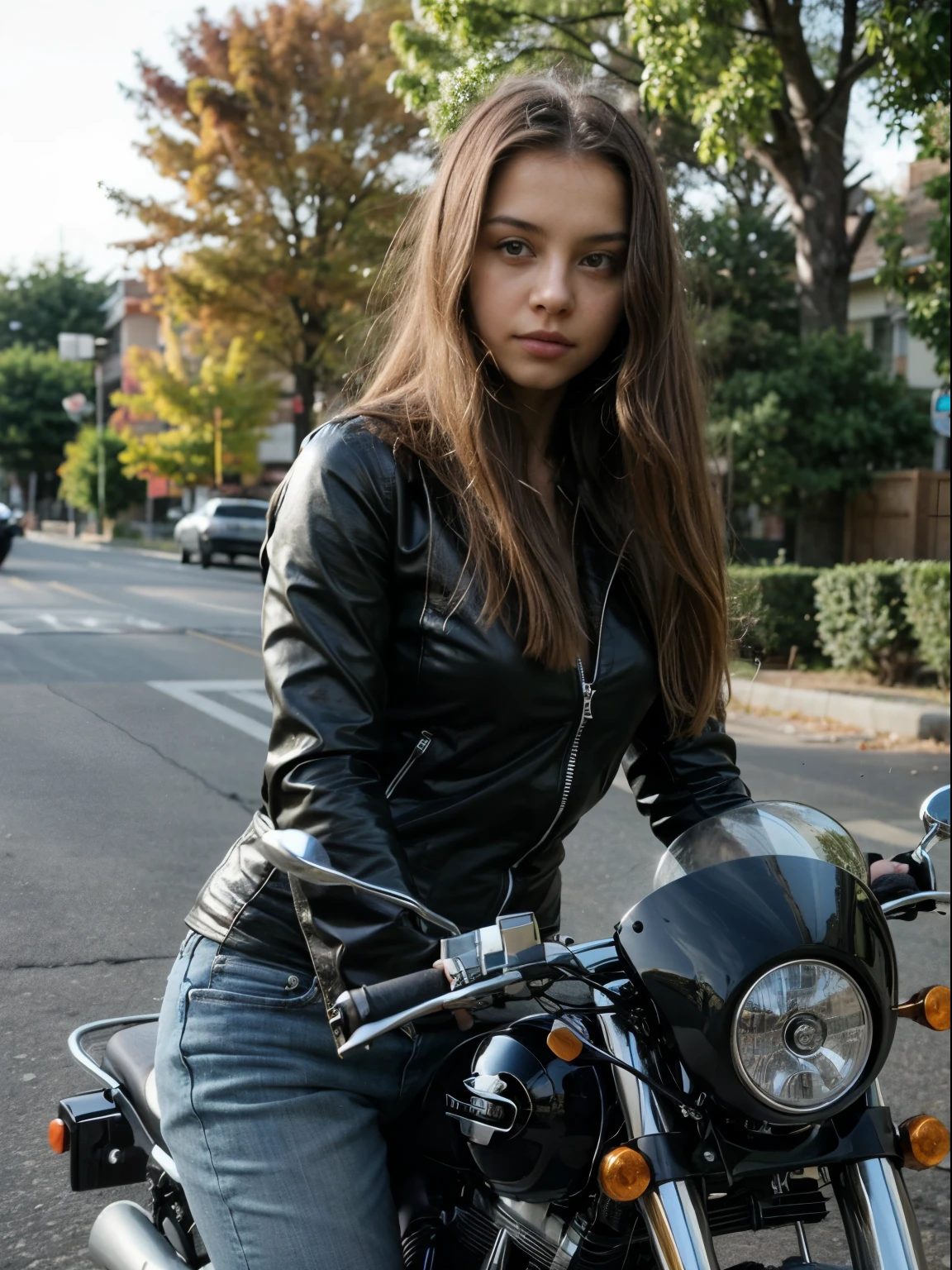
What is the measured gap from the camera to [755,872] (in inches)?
51.9

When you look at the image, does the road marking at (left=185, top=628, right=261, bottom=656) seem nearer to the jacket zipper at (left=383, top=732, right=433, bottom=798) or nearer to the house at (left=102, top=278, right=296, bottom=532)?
the house at (left=102, top=278, right=296, bottom=532)

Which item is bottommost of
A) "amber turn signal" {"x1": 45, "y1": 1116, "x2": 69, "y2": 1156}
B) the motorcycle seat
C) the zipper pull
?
"amber turn signal" {"x1": 45, "y1": 1116, "x2": 69, "y2": 1156}

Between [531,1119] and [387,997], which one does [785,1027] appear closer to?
[531,1119]

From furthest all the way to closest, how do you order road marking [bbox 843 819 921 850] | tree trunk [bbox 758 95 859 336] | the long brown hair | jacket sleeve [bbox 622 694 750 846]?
1. tree trunk [bbox 758 95 859 336]
2. road marking [bbox 843 819 921 850]
3. jacket sleeve [bbox 622 694 750 846]
4. the long brown hair

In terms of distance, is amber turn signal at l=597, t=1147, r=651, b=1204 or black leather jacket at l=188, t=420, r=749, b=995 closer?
amber turn signal at l=597, t=1147, r=651, b=1204

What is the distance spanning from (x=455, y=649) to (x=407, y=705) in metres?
0.09

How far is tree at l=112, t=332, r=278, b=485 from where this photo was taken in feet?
11.3

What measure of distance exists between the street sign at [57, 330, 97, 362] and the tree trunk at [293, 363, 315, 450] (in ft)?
3.53

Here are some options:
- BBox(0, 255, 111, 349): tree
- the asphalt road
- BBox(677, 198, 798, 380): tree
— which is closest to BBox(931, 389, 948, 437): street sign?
BBox(677, 198, 798, 380): tree

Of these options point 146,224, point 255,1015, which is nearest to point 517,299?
point 255,1015

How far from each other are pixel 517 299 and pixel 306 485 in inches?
14.3

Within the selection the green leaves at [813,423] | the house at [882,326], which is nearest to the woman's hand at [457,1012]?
the green leaves at [813,423]

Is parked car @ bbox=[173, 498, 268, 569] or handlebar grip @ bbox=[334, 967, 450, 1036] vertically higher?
parked car @ bbox=[173, 498, 268, 569]

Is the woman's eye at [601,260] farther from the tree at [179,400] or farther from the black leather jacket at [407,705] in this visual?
the tree at [179,400]
